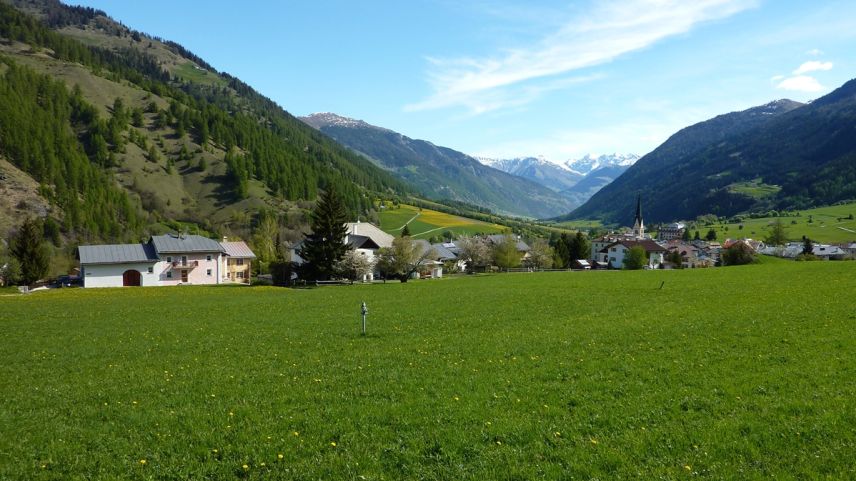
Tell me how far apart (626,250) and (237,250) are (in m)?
104

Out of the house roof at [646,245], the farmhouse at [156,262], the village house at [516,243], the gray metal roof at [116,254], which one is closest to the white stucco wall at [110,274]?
the farmhouse at [156,262]

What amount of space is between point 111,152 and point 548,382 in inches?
9021

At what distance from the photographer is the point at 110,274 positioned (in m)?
79.6

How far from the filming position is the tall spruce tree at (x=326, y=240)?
251ft

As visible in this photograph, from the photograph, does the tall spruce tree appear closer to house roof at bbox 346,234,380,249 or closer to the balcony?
house roof at bbox 346,234,380,249

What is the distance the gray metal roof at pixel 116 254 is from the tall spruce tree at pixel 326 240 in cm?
2898

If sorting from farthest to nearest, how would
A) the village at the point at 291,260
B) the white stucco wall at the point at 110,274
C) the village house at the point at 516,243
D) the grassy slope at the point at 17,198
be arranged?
the grassy slope at the point at 17,198 → the village house at the point at 516,243 → the village at the point at 291,260 → the white stucco wall at the point at 110,274

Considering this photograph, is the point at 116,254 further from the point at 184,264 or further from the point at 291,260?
the point at 291,260

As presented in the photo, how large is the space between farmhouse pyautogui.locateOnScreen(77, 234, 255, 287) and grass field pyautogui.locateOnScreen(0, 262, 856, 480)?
60.6m

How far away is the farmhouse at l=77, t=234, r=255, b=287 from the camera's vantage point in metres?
78.7

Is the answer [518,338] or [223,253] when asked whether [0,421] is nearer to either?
[518,338]

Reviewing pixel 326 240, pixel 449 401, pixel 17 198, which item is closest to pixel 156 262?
pixel 326 240

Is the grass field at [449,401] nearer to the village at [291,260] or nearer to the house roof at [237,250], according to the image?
the village at [291,260]

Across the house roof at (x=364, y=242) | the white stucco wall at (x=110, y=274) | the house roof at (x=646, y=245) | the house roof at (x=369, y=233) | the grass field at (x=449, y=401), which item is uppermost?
the house roof at (x=369, y=233)
